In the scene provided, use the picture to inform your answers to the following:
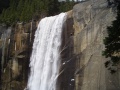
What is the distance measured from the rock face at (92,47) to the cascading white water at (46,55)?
11.6 feet

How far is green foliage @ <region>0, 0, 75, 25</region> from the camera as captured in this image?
42.3 metres

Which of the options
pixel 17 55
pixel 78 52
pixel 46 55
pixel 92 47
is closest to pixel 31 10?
pixel 17 55

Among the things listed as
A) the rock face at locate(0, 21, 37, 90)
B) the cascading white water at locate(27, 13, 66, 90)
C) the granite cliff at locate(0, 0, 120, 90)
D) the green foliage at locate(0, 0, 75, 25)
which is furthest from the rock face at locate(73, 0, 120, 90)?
the green foliage at locate(0, 0, 75, 25)

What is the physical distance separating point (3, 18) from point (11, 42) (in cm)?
750

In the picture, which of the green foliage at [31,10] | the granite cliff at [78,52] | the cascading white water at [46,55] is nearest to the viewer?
the granite cliff at [78,52]

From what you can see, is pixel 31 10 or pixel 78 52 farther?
pixel 31 10

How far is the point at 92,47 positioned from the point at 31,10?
18.5 m

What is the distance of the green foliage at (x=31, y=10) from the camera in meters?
42.3

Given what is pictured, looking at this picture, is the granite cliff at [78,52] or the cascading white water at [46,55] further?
the cascading white water at [46,55]

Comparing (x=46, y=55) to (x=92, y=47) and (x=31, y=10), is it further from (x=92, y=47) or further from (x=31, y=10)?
(x=31, y=10)

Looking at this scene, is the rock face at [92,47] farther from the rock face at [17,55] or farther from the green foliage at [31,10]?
the green foliage at [31,10]

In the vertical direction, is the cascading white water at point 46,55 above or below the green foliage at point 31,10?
below

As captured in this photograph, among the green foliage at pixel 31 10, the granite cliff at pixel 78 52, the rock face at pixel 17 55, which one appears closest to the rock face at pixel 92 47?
the granite cliff at pixel 78 52

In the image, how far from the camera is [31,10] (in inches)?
1753
